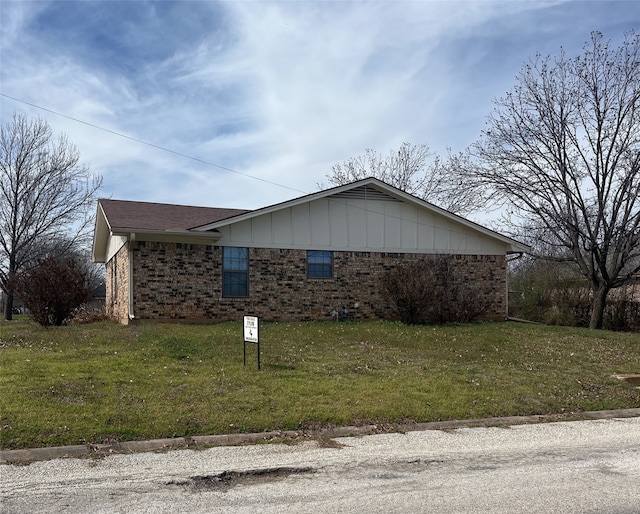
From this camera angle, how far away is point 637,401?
8992 mm

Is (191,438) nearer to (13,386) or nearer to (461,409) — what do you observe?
(13,386)

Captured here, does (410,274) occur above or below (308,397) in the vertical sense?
above

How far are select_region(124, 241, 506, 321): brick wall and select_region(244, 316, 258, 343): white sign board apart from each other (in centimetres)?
709

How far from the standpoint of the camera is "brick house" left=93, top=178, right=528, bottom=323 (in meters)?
16.3

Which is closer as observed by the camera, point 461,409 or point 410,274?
point 461,409

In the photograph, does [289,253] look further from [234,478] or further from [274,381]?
[234,478]

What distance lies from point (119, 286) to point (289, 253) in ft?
20.1

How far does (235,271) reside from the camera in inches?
676

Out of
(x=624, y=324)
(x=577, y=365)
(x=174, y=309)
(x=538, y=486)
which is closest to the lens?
(x=538, y=486)

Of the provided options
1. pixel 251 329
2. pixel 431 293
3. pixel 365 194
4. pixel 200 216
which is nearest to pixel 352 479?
pixel 251 329

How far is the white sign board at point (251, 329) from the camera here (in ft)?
31.5

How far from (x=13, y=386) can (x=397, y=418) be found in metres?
5.15

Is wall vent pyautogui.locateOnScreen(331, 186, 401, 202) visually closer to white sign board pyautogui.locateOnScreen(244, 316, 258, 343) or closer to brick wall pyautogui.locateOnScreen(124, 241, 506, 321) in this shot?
brick wall pyautogui.locateOnScreen(124, 241, 506, 321)

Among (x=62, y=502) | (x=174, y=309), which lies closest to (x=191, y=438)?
(x=62, y=502)
